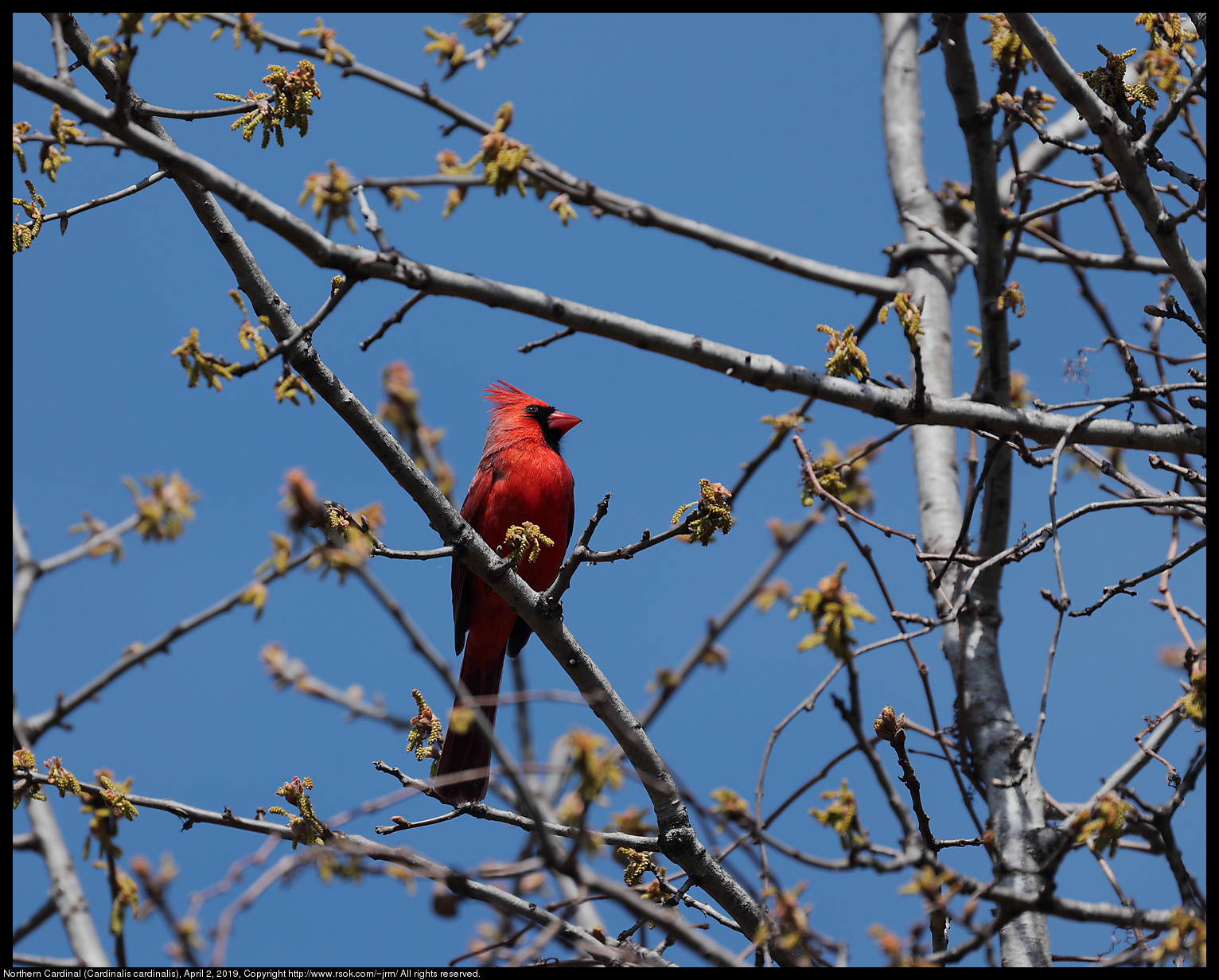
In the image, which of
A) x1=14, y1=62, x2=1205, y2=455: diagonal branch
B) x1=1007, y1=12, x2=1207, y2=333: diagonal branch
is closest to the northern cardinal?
x1=14, y1=62, x2=1205, y2=455: diagonal branch

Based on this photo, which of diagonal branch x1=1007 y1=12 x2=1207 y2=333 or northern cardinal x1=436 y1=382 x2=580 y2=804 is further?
northern cardinal x1=436 y1=382 x2=580 y2=804

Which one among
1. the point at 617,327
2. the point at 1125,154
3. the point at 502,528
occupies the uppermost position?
the point at 502,528

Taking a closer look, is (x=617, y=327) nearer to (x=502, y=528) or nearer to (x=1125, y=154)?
(x=1125, y=154)

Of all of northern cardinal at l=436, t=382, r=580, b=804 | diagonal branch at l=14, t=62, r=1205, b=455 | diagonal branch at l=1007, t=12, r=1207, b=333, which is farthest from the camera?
northern cardinal at l=436, t=382, r=580, b=804

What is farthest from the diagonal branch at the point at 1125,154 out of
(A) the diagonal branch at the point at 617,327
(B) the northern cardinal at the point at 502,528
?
(B) the northern cardinal at the point at 502,528

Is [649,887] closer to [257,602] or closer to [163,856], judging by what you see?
[163,856]

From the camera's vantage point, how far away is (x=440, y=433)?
79.7 inches

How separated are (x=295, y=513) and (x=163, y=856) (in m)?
0.98

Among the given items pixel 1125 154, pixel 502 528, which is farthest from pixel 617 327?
pixel 502 528

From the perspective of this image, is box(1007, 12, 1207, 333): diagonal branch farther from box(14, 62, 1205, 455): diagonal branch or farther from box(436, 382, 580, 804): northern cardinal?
box(436, 382, 580, 804): northern cardinal

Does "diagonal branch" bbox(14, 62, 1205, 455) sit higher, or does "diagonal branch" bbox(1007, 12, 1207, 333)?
"diagonal branch" bbox(1007, 12, 1207, 333)

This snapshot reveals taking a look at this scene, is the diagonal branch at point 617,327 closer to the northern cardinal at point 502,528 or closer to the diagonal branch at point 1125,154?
the diagonal branch at point 1125,154

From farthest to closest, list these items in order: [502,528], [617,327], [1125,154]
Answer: [502,528] → [1125,154] → [617,327]
